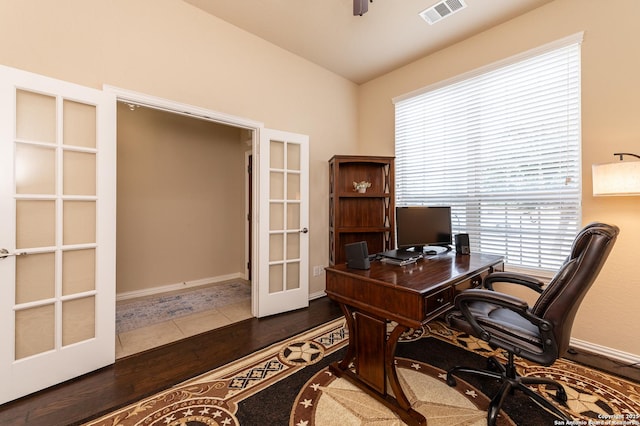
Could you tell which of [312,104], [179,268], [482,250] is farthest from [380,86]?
[179,268]

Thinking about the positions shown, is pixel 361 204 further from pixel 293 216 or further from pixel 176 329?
pixel 176 329

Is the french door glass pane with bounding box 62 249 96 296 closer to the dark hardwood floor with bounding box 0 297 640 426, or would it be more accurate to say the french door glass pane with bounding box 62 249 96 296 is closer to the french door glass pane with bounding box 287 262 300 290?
the dark hardwood floor with bounding box 0 297 640 426

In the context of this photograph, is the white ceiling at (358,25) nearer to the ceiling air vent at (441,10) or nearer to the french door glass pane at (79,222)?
the ceiling air vent at (441,10)

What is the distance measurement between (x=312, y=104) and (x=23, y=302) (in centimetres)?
340

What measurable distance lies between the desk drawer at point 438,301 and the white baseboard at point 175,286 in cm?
392

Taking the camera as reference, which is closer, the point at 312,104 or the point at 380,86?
the point at 312,104

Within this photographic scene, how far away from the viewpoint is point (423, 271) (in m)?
1.94

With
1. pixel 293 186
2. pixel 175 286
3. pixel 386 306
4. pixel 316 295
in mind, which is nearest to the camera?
pixel 386 306

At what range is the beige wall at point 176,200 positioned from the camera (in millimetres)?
3842

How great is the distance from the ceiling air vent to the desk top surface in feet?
7.75

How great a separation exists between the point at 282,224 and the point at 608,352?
3230 millimetres

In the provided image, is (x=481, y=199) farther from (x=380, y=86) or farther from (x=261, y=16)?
(x=261, y=16)

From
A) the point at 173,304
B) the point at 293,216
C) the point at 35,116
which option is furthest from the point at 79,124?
the point at 173,304

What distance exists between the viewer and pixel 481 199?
9.84 ft
